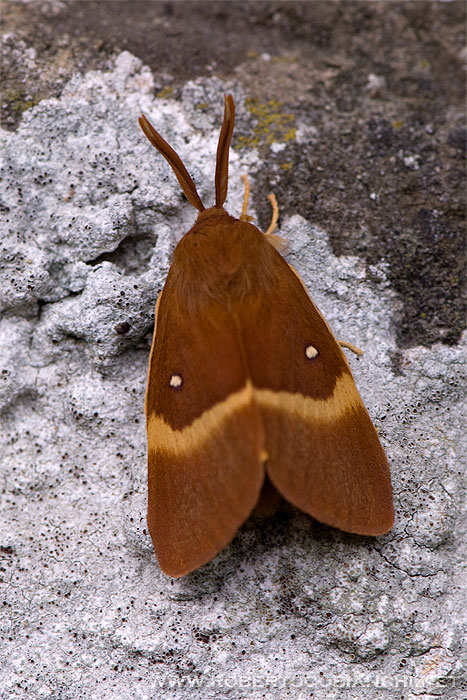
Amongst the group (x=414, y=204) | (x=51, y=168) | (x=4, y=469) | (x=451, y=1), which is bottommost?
(x=4, y=469)

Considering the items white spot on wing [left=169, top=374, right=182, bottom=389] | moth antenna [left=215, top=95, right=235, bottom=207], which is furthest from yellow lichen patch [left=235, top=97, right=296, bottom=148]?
white spot on wing [left=169, top=374, right=182, bottom=389]

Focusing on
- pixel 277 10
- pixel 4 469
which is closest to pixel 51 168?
pixel 4 469

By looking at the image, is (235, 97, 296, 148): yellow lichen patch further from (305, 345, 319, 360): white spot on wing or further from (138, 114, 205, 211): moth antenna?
(305, 345, 319, 360): white spot on wing

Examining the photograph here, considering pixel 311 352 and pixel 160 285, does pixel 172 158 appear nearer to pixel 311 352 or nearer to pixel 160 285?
pixel 160 285

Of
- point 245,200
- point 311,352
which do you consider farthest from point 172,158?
point 311,352

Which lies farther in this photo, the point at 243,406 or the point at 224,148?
the point at 224,148

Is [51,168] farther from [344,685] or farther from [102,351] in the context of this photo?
[344,685]
